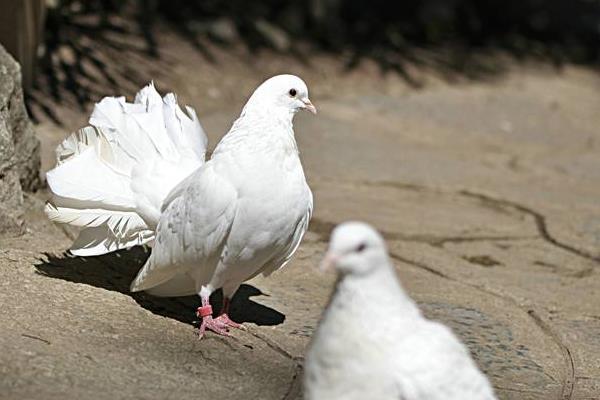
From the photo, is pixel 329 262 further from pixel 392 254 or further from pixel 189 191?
pixel 392 254

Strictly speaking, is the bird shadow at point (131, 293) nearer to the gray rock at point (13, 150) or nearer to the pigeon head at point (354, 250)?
the gray rock at point (13, 150)

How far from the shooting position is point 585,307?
194 inches

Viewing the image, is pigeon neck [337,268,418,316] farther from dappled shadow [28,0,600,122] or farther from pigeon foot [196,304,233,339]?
dappled shadow [28,0,600,122]

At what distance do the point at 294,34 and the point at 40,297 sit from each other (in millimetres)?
6163

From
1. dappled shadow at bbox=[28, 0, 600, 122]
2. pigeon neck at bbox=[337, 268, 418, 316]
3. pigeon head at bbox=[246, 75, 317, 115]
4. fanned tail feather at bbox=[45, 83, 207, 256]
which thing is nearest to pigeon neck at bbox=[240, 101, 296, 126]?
pigeon head at bbox=[246, 75, 317, 115]

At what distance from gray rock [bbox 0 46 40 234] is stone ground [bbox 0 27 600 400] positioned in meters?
0.11

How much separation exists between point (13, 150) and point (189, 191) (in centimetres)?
113

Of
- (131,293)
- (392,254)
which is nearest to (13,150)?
(131,293)

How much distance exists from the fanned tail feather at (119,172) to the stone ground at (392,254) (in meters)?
0.24

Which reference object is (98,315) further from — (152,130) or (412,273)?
(412,273)

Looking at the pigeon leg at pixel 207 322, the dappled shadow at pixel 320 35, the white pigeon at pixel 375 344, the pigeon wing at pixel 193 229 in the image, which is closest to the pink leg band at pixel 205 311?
the pigeon leg at pixel 207 322

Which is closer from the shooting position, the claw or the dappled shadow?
the claw

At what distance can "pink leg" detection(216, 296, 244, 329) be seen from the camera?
4.12m

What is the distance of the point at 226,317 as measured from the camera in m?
4.16
